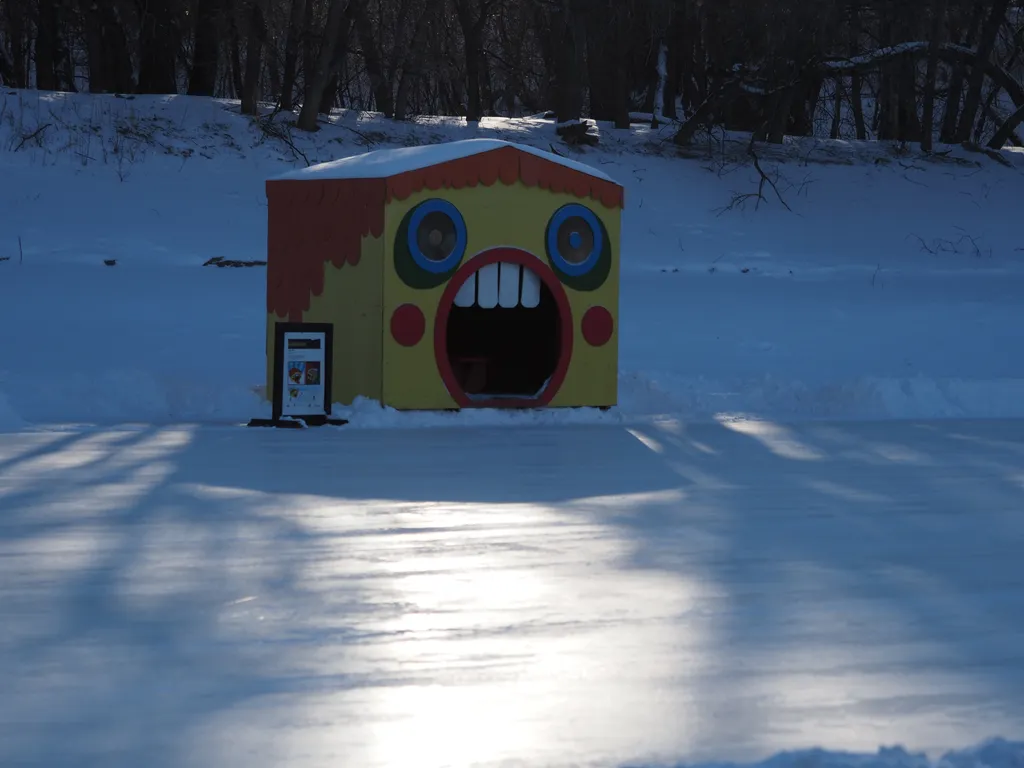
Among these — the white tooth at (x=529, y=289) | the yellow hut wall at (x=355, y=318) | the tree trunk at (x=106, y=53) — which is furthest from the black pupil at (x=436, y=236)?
the tree trunk at (x=106, y=53)

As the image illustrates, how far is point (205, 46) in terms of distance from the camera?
2348cm

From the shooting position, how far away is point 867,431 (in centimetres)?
979

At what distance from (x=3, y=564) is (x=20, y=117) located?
51.7 feet

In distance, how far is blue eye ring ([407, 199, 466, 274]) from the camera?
386 inches

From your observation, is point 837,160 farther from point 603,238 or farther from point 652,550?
point 652,550

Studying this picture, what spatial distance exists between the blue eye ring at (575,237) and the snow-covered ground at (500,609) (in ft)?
7.67

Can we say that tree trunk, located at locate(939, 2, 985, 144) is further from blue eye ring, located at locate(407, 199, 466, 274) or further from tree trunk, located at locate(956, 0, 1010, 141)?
blue eye ring, located at locate(407, 199, 466, 274)

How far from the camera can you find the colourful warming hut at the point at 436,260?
9.80 m

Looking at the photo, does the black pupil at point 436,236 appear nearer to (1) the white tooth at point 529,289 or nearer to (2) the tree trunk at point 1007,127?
(1) the white tooth at point 529,289

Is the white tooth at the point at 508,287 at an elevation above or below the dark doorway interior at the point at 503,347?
above

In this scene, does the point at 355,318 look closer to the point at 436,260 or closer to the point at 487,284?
the point at 436,260

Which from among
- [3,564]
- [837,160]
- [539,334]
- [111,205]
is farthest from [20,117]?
[3,564]

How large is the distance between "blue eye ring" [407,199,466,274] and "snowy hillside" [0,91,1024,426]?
3.22 ft

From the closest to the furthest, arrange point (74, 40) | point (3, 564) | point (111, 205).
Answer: point (3, 564), point (111, 205), point (74, 40)
